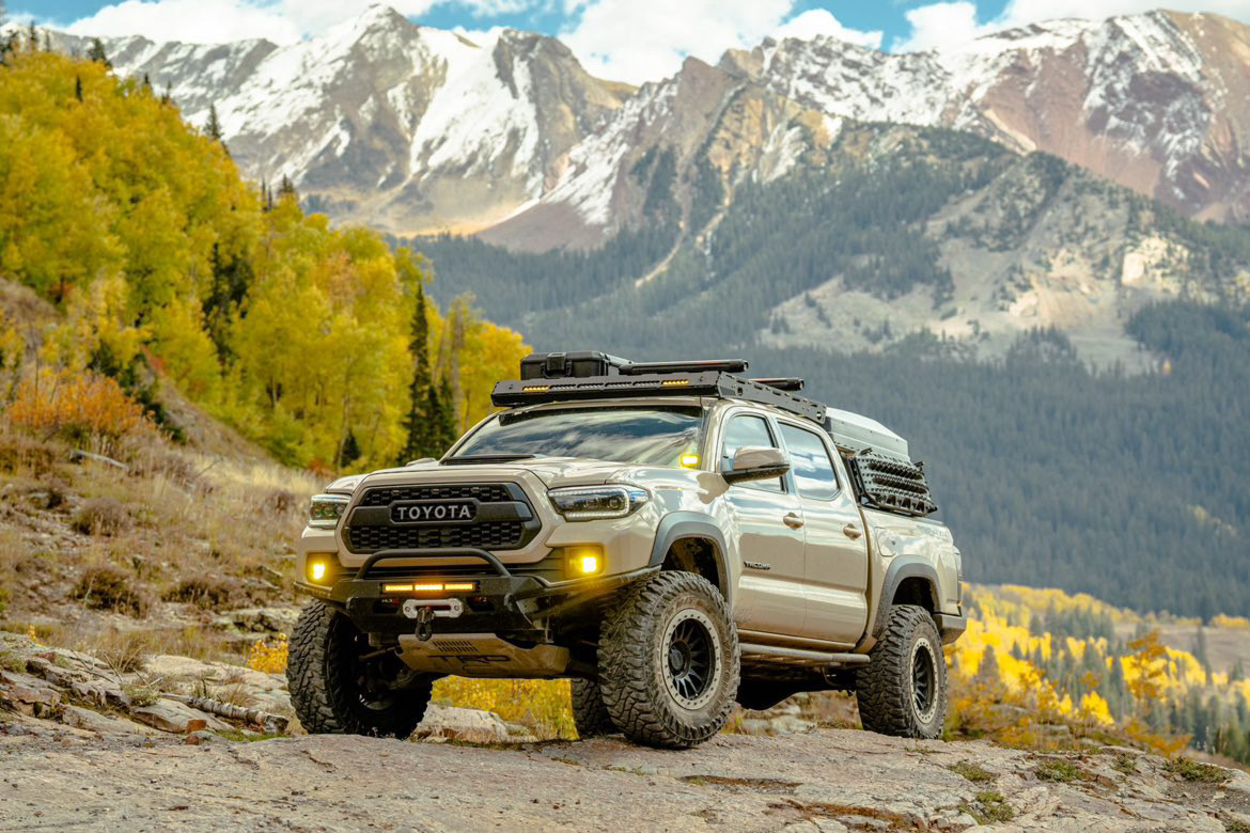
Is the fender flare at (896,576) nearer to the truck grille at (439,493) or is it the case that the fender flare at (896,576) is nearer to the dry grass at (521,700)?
the dry grass at (521,700)

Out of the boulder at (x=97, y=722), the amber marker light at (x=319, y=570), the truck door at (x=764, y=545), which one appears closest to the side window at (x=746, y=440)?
the truck door at (x=764, y=545)

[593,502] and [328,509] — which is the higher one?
[593,502]

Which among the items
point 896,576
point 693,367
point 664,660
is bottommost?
point 664,660

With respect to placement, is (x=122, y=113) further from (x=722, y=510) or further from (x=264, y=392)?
(x=722, y=510)

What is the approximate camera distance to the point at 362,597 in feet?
27.5

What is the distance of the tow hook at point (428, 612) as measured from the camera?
8164 millimetres

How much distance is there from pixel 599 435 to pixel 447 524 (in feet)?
5.92

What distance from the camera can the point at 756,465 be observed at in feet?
29.8

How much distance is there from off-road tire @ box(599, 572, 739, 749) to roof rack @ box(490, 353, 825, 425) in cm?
171

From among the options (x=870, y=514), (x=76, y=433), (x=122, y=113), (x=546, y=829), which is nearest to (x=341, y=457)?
(x=122, y=113)

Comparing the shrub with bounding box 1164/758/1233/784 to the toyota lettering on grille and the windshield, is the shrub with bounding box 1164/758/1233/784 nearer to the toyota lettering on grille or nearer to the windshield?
the windshield

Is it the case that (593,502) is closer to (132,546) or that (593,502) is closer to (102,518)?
(132,546)

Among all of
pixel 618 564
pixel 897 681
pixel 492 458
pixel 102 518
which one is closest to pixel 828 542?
pixel 897 681

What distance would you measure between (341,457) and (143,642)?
133 feet
